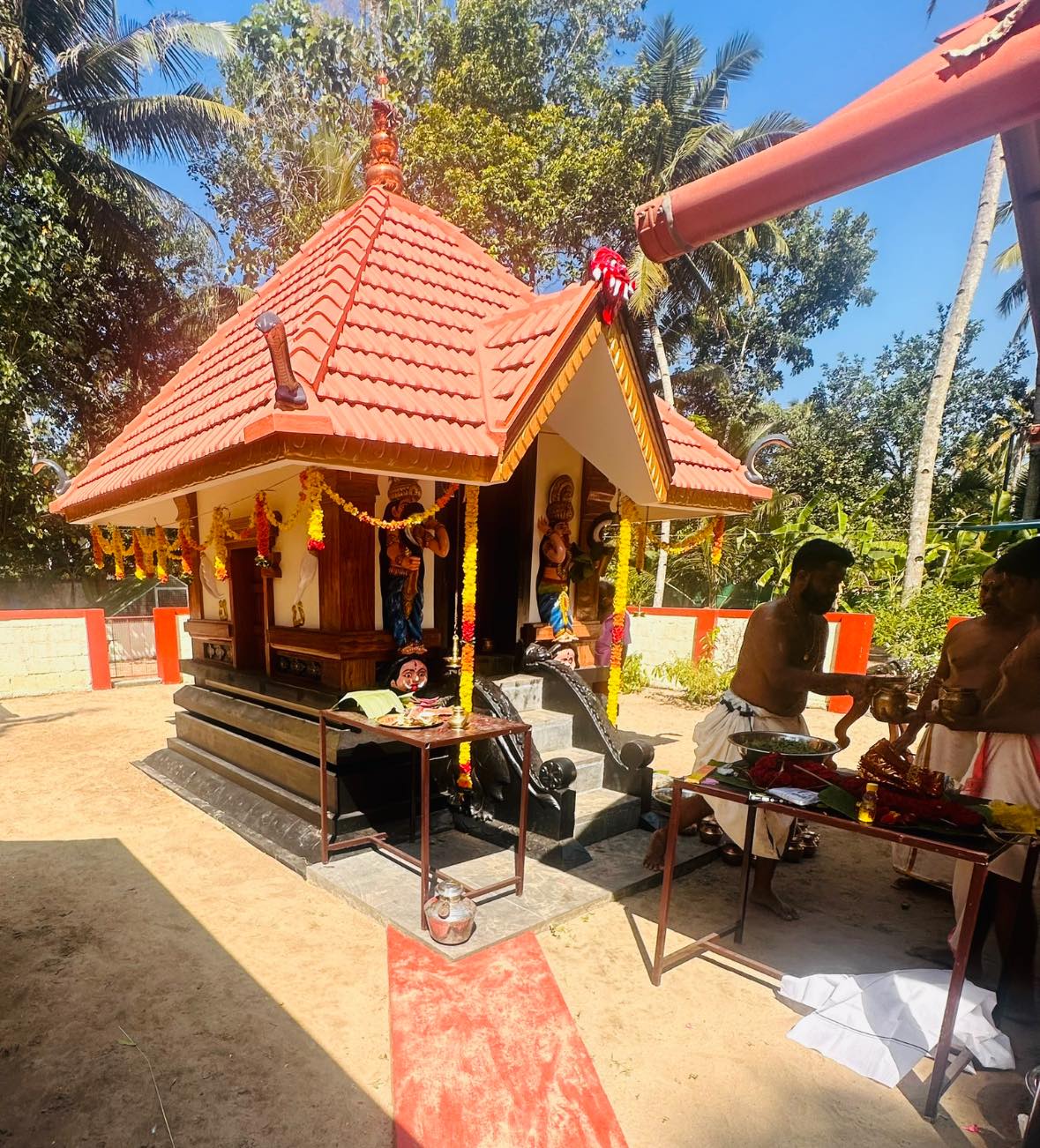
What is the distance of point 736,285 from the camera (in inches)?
673

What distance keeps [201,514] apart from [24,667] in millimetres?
→ 6654

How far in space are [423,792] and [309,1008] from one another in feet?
3.71

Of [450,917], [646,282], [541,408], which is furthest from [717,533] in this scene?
[646,282]

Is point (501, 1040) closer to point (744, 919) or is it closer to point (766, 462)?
point (744, 919)

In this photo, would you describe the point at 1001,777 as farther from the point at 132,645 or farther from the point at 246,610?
the point at 132,645

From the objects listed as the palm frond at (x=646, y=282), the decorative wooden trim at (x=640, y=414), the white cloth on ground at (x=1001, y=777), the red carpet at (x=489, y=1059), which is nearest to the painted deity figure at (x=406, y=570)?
the decorative wooden trim at (x=640, y=414)

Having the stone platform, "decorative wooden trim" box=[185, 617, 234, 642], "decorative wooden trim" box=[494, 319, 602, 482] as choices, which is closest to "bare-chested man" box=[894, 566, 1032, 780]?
the stone platform

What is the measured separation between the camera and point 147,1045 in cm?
283

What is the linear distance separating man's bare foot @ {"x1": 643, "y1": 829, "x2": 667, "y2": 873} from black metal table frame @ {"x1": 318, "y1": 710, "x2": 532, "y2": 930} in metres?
0.94

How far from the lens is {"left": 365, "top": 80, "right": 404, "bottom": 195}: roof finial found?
20.0 ft

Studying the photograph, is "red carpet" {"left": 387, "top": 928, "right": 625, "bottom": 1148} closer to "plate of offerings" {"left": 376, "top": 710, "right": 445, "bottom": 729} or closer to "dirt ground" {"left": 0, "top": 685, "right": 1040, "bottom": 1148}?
"dirt ground" {"left": 0, "top": 685, "right": 1040, "bottom": 1148}

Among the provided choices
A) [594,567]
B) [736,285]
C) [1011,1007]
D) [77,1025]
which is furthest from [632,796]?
[736,285]

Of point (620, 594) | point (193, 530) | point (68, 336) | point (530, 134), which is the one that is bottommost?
point (620, 594)

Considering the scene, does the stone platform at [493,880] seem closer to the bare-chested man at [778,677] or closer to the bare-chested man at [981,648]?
the bare-chested man at [778,677]
